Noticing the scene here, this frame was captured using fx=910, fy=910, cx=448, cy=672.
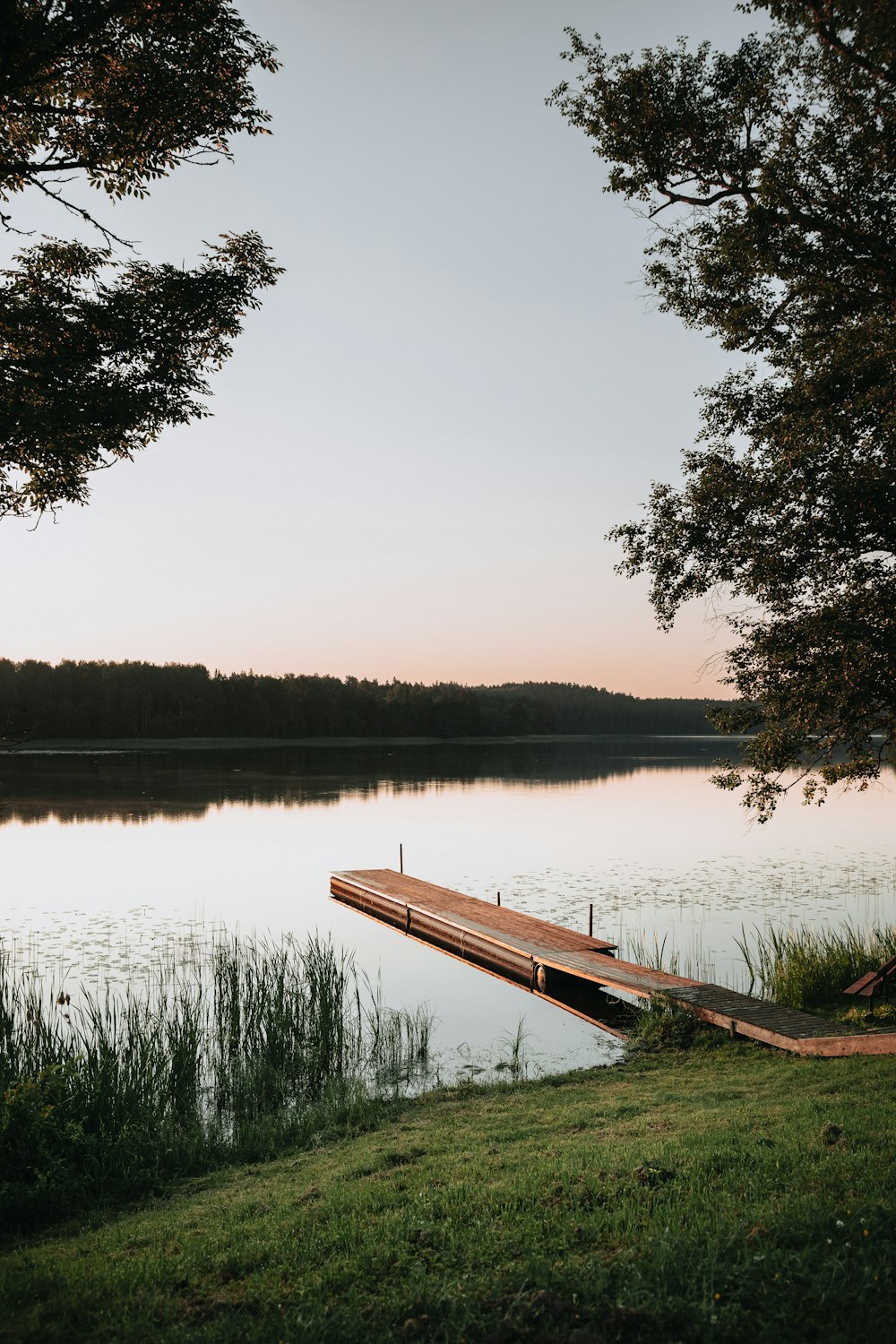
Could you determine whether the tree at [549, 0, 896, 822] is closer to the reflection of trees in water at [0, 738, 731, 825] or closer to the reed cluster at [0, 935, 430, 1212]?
the reed cluster at [0, 935, 430, 1212]

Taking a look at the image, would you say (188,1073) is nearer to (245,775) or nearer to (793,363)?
(793,363)

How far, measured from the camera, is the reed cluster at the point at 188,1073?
7047 mm

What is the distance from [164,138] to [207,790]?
139ft

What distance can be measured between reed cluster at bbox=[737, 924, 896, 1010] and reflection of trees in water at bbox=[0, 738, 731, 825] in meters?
16.2

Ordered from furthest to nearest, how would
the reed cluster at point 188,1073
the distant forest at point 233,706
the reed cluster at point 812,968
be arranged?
the distant forest at point 233,706 < the reed cluster at point 812,968 < the reed cluster at point 188,1073

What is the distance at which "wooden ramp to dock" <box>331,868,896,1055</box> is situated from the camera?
392 inches

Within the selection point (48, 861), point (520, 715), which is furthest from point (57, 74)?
point (520, 715)

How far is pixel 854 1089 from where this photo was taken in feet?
24.6

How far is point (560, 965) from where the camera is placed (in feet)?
46.0

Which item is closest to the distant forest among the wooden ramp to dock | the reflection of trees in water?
the reflection of trees in water

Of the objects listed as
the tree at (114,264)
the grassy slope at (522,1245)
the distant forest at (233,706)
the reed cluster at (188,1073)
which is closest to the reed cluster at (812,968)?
the reed cluster at (188,1073)

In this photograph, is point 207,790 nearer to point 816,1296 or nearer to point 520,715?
point 816,1296

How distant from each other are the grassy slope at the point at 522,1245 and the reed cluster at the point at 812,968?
19.4 feet

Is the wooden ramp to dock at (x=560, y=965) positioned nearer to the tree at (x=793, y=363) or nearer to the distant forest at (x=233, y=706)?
the tree at (x=793, y=363)
